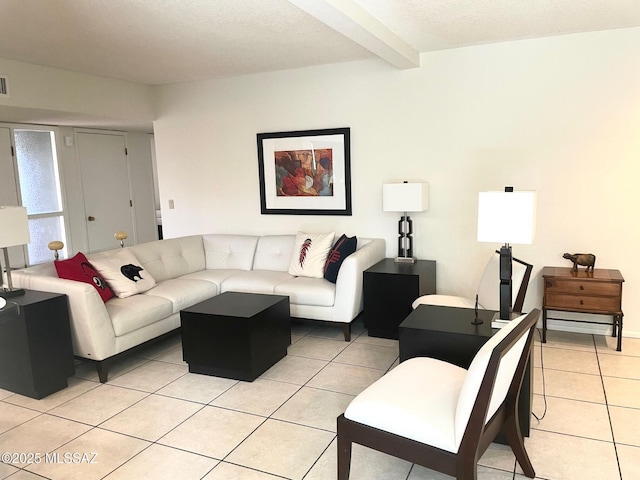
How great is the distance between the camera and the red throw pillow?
3.57m

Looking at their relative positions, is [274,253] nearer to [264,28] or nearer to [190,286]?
[190,286]

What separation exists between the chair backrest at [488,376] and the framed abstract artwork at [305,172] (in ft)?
10.2

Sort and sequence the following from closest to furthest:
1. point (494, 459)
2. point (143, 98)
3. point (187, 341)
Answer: point (494, 459), point (187, 341), point (143, 98)

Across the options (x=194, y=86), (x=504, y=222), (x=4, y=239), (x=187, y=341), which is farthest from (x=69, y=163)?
(x=504, y=222)

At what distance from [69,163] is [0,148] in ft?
2.78

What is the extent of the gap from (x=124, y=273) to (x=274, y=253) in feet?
4.92

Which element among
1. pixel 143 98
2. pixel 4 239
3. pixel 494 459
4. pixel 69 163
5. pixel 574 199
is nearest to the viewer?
pixel 494 459

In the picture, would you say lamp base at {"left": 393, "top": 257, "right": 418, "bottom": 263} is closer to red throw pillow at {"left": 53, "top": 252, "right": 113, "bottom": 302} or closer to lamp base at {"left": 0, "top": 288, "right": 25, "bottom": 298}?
red throw pillow at {"left": 53, "top": 252, "right": 113, "bottom": 302}

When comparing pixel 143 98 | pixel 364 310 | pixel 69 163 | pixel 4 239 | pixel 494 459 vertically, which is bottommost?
pixel 494 459

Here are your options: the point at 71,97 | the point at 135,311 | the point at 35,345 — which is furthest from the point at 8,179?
the point at 35,345

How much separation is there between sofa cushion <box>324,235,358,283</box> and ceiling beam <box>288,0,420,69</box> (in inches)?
64.3

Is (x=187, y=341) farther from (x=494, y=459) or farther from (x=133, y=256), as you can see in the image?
(x=494, y=459)

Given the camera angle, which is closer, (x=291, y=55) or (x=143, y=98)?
(x=291, y=55)

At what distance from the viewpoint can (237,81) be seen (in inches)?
206
